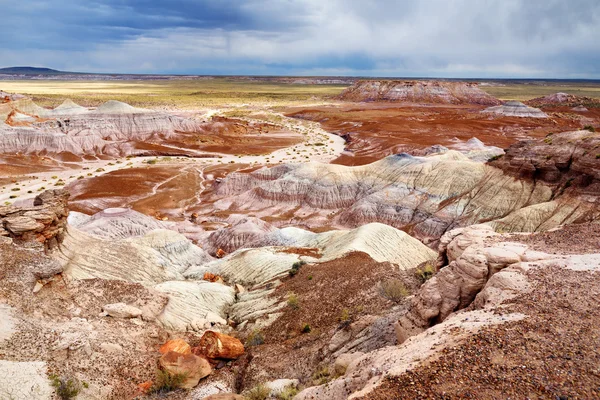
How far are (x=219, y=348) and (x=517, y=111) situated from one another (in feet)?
446

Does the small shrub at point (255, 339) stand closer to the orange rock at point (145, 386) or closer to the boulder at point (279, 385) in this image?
the boulder at point (279, 385)

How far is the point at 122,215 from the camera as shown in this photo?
3628cm

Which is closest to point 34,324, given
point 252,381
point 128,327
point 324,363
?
point 128,327

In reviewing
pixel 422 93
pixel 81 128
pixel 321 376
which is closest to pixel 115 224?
pixel 321 376

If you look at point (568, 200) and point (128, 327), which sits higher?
point (568, 200)

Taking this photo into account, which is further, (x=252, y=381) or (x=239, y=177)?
(x=239, y=177)

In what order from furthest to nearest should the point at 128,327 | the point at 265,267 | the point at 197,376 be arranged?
the point at 265,267, the point at 128,327, the point at 197,376

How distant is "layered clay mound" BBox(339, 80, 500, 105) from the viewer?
564ft

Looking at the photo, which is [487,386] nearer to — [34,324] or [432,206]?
[34,324]

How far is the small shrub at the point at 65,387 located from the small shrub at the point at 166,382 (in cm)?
240

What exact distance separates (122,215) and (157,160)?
1573 inches

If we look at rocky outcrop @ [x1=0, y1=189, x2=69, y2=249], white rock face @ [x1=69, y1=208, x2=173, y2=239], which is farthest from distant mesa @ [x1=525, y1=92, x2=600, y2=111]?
rocky outcrop @ [x1=0, y1=189, x2=69, y2=249]

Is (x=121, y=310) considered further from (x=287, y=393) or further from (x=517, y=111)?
(x=517, y=111)

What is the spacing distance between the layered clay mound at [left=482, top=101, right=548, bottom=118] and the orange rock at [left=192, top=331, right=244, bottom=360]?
131 m
